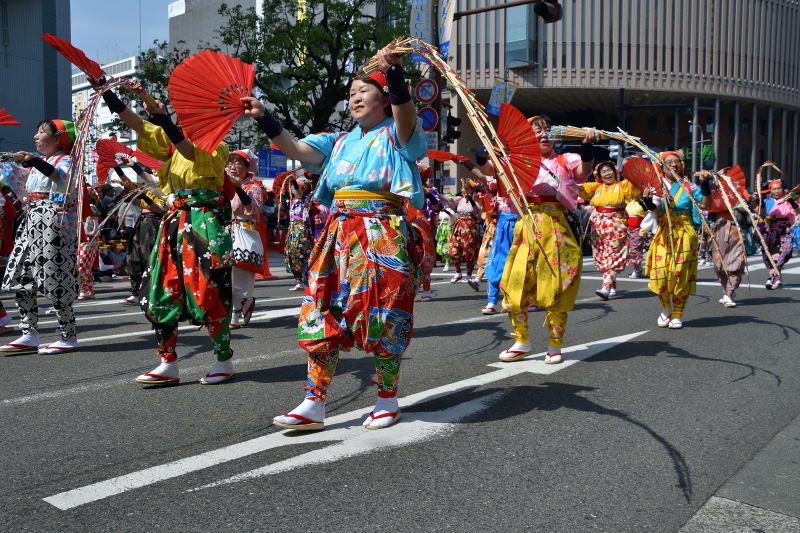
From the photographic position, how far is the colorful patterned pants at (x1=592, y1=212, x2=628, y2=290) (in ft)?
35.1

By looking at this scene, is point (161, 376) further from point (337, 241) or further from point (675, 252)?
point (675, 252)

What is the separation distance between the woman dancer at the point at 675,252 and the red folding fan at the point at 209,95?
5.15m

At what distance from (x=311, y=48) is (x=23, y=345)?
16870 millimetres

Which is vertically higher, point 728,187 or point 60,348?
point 728,187

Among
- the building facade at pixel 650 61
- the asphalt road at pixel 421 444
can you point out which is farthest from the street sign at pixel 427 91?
the building facade at pixel 650 61

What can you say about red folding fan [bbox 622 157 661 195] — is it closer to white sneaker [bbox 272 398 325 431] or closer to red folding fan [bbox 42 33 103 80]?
white sneaker [bbox 272 398 325 431]

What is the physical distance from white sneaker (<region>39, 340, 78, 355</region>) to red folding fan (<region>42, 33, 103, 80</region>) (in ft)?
8.84

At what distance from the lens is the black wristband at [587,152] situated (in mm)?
5071

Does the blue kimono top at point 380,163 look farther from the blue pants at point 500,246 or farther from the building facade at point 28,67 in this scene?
the building facade at point 28,67

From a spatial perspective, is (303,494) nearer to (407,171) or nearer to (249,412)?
(249,412)

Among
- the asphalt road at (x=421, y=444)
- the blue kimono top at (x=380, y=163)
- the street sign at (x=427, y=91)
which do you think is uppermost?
the street sign at (x=427, y=91)

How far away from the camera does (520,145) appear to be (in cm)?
429

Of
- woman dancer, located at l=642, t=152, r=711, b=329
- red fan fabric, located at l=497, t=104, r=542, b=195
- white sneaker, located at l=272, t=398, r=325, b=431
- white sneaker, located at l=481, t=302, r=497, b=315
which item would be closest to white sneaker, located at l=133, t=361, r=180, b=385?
white sneaker, located at l=272, t=398, r=325, b=431

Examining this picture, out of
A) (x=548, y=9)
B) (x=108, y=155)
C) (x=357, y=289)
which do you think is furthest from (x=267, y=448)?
(x=548, y=9)
